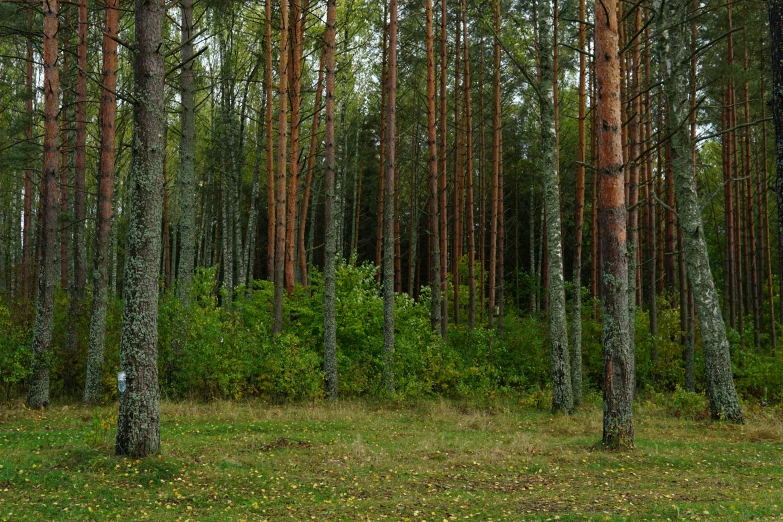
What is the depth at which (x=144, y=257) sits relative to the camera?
23.5 feet

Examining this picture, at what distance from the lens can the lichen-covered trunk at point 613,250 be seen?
847 cm

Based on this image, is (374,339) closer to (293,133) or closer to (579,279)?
(579,279)

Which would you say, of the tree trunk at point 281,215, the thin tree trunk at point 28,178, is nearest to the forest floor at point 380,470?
the tree trunk at point 281,215

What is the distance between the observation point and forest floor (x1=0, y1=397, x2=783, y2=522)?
5.59 meters

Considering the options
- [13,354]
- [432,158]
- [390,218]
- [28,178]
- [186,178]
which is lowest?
[13,354]

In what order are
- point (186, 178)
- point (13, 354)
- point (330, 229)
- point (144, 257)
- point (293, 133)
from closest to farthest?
point (144, 257), point (13, 354), point (186, 178), point (330, 229), point (293, 133)

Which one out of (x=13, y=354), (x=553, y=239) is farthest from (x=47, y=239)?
(x=553, y=239)

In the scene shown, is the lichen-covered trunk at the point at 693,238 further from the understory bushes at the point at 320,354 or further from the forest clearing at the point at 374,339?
the understory bushes at the point at 320,354

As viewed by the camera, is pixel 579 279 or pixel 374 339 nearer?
pixel 579 279

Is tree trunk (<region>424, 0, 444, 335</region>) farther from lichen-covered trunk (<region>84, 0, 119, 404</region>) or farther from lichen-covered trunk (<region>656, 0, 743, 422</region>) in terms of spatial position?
lichen-covered trunk (<region>84, 0, 119, 404</region>)

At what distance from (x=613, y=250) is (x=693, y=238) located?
3962mm

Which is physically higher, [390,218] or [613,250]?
[390,218]

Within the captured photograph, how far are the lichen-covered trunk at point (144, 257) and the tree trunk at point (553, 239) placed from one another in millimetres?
7765

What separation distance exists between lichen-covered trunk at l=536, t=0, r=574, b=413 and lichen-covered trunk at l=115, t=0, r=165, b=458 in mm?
7776
